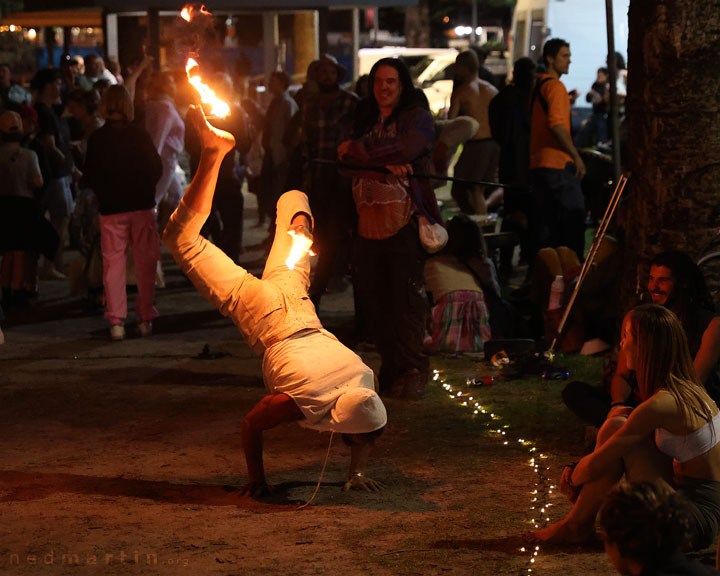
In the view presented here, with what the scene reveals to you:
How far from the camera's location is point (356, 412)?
5102 mm

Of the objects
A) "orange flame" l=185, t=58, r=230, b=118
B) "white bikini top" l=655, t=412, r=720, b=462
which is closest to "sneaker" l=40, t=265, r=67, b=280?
"orange flame" l=185, t=58, r=230, b=118

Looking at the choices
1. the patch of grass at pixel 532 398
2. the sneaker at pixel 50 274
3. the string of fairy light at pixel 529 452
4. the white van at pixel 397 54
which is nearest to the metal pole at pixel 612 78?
the patch of grass at pixel 532 398

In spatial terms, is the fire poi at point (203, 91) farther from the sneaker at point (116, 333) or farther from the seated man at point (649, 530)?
the sneaker at point (116, 333)

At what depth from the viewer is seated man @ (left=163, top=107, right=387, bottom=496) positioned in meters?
5.17

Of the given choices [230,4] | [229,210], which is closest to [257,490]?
[229,210]

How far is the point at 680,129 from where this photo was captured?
6.57m

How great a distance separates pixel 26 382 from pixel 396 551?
3926mm

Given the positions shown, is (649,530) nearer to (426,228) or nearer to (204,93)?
(204,93)

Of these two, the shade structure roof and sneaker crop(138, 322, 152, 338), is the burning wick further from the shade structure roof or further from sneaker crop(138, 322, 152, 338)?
the shade structure roof

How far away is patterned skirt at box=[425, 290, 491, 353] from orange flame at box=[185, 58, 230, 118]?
3462 mm

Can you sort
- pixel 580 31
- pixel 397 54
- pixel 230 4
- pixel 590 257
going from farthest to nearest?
pixel 397 54, pixel 580 31, pixel 230 4, pixel 590 257

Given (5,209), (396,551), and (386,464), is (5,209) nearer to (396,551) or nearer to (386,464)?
(386,464)

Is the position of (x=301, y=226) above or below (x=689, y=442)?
above

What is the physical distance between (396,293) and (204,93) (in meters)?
2.22
